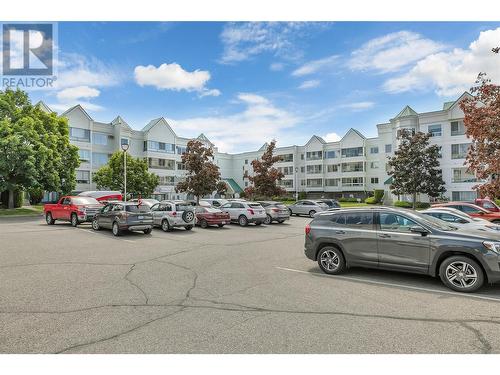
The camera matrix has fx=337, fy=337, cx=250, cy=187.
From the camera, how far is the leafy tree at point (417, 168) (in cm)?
3784

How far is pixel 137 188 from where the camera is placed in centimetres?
4238

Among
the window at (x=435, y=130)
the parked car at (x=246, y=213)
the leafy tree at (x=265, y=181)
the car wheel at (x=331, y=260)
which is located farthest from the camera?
the window at (x=435, y=130)

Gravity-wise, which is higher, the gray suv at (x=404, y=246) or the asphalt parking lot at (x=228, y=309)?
the gray suv at (x=404, y=246)

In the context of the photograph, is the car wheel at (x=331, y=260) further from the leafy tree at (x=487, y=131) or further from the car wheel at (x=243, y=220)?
the car wheel at (x=243, y=220)

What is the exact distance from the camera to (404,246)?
7.60 metres

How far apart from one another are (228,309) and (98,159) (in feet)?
167

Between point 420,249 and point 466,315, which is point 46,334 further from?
point 420,249

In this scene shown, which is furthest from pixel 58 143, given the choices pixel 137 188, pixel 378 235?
pixel 378 235

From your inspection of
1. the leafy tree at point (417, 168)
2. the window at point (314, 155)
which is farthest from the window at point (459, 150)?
the window at point (314, 155)

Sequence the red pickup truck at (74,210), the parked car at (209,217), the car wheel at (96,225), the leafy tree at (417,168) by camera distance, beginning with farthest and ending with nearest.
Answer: the leafy tree at (417,168) < the parked car at (209,217) < the red pickup truck at (74,210) < the car wheel at (96,225)

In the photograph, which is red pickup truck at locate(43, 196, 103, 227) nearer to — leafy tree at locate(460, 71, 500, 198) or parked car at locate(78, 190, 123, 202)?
parked car at locate(78, 190, 123, 202)

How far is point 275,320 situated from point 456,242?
14.3 feet

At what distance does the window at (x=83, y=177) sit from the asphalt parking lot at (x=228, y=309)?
41172 mm

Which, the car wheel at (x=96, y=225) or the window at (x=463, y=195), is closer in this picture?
the car wheel at (x=96, y=225)
